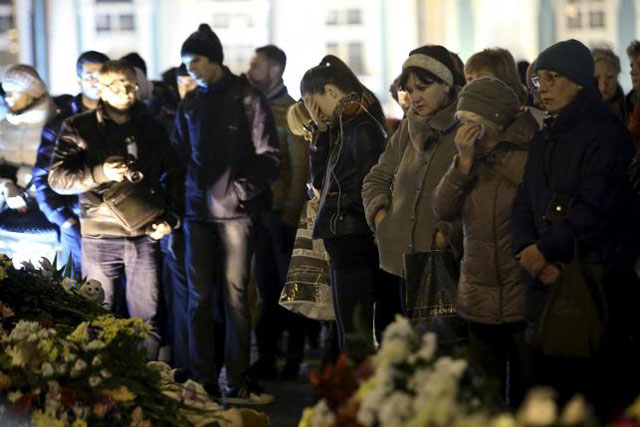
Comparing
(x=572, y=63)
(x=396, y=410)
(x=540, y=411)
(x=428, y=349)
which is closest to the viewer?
(x=540, y=411)

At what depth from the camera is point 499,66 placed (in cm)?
872

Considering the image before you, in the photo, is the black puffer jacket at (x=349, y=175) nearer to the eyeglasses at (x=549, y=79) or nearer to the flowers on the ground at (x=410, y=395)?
the eyeglasses at (x=549, y=79)

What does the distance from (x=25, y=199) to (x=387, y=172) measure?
161 inches

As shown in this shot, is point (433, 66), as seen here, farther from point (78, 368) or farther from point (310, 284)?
point (78, 368)

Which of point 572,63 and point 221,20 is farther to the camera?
point 221,20

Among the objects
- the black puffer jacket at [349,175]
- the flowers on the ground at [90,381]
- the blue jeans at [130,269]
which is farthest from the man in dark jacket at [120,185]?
the flowers on the ground at [90,381]

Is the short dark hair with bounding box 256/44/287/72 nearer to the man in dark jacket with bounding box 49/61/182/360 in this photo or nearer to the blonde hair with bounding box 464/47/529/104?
the man in dark jacket with bounding box 49/61/182/360

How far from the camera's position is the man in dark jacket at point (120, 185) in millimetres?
9977

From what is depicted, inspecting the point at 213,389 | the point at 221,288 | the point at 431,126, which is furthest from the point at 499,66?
the point at 213,389

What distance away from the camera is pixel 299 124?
962 centimetres

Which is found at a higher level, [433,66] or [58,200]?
[433,66]

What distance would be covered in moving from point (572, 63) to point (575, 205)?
25.6 inches

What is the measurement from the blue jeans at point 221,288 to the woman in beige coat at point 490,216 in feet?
9.01

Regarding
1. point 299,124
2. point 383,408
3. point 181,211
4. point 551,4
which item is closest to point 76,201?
point 181,211
